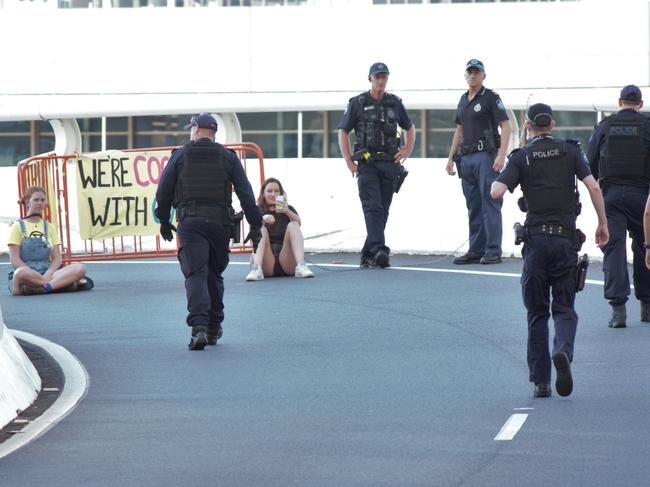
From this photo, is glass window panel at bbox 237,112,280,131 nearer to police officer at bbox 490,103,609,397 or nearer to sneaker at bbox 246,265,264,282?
sneaker at bbox 246,265,264,282

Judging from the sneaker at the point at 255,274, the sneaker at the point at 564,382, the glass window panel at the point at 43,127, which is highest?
the glass window panel at the point at 43,127

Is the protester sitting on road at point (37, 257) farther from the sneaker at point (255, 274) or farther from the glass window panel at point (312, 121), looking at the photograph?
the glass window panel at point (312, 121)

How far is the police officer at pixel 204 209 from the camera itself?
12.8m

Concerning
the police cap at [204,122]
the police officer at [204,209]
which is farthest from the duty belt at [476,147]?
the police cap at [204,122]

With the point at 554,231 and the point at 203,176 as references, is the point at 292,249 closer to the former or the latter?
the point at 203,176

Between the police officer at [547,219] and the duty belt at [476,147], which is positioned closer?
the police officer at [547,219]

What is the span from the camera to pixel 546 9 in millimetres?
21281

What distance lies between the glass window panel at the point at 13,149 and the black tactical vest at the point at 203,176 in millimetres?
10158

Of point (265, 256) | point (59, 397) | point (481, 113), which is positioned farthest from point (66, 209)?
point (59, 397)

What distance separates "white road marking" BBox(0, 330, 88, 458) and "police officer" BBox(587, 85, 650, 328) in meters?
4.01

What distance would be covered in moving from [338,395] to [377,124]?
305 inches

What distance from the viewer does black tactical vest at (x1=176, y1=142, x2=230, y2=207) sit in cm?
1278

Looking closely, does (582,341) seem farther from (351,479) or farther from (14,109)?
(14,109)

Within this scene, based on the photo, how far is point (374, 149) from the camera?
17.9 meters
